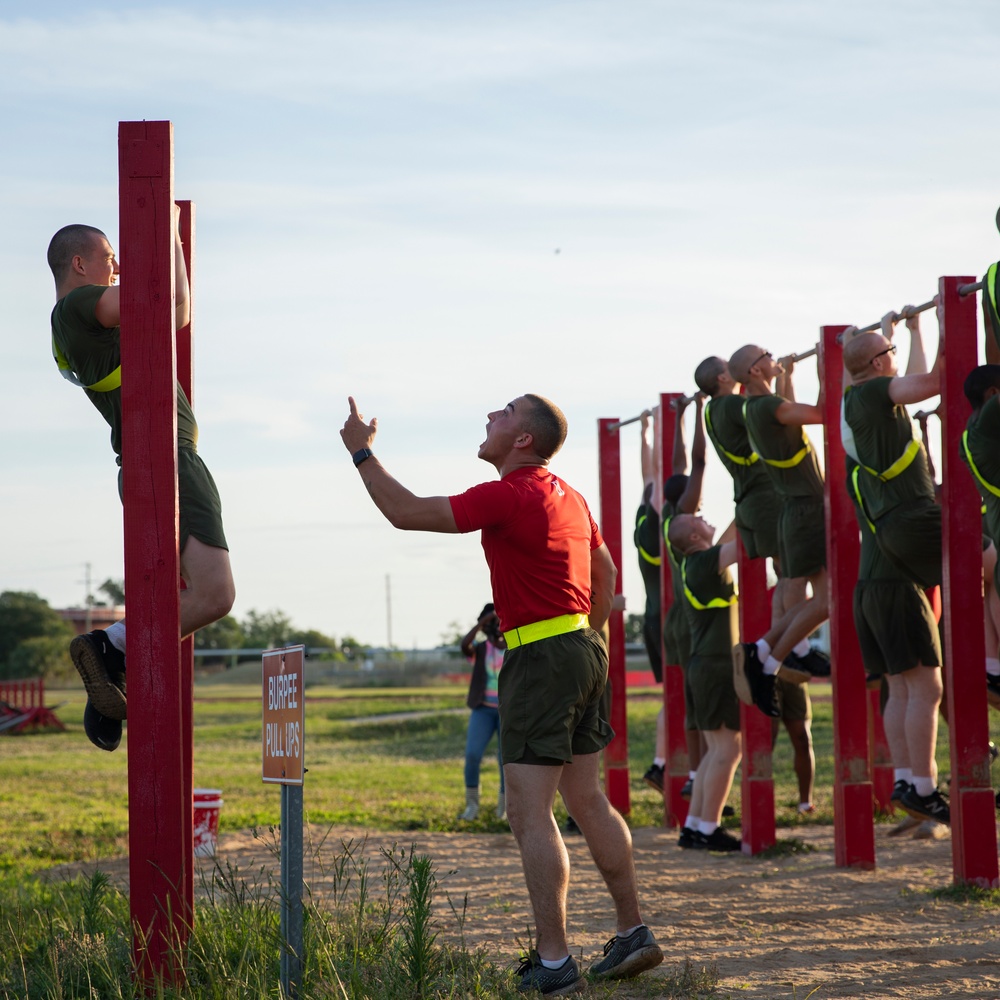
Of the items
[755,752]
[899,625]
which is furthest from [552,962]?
[755,752]

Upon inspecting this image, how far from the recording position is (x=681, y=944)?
6.14 metres

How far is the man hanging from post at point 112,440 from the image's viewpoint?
4941 millimetres

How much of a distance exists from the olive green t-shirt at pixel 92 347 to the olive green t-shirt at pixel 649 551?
23.4ft

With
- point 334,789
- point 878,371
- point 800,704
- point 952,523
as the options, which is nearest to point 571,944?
point 952,523

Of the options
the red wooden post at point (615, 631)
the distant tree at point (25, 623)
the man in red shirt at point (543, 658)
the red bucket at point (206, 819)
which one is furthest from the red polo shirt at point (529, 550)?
the distant tree at point (25, 623)

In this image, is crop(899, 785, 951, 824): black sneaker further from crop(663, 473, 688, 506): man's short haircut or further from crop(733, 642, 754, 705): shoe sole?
crop(663, 473, 688, 506): man's short haircut

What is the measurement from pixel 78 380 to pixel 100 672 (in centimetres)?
117

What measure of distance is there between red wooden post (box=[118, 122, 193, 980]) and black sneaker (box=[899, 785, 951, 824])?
4.43m

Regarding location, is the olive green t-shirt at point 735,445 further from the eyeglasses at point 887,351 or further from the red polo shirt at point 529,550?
the red polo shirt at point 529,550

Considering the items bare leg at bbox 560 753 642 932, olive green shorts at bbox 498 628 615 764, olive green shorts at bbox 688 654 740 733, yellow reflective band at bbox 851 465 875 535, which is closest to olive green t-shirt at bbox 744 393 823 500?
yellow reflective band at bbox 851 465 875 535

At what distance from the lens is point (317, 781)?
696 inches

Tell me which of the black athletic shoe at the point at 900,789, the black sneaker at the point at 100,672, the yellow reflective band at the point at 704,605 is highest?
the yellow reflective band at the point at 704,605

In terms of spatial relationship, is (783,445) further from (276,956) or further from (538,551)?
(276,956)

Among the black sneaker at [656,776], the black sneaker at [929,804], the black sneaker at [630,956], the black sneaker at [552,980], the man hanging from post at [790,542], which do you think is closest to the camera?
the black sneaker at [552,980]
